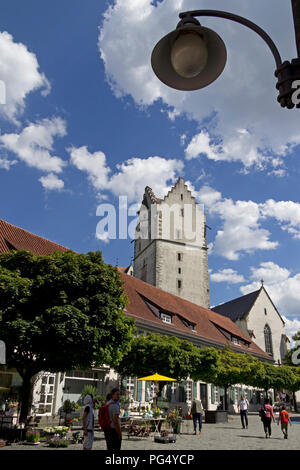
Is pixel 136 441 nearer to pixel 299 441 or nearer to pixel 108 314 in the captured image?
pixel 108 314

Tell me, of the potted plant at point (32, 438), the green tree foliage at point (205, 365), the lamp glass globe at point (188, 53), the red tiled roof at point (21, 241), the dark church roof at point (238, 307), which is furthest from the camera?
the dark church roof at point (238, 307)

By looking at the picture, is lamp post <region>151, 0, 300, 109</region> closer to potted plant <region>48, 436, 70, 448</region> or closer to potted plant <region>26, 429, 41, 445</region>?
potted plant <region>48, 436, 70, 448</region>

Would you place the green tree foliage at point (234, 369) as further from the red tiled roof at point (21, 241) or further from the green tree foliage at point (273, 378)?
the red tiled roof at point (21, 241)

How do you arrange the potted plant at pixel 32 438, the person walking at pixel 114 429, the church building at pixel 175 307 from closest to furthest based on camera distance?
the person walking at pixel 114 429 → the potted plant at pixel 32 438 → the church building at pixel 175 307

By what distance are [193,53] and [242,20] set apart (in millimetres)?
545

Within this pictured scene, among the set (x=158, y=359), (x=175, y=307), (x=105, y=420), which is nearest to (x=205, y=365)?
(x=158, y=359)

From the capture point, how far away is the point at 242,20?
3.74 metres

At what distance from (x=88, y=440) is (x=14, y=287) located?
5.71 meters

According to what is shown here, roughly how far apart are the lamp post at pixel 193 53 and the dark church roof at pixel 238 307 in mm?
52378

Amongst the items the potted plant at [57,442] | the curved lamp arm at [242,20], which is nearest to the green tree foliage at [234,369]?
the potted plant at [57,442]

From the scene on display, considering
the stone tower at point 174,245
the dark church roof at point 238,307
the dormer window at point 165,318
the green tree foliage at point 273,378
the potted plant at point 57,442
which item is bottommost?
the potted plant at point 57,442

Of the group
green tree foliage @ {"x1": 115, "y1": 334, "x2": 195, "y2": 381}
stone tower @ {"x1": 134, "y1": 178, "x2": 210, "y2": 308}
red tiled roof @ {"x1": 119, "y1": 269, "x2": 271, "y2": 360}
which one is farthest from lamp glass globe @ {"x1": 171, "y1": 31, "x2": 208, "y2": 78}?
stone tower @ {"x1": 134, "y1": 178, "x2": 210, "y2": 308}

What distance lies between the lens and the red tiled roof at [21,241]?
21.2 meters

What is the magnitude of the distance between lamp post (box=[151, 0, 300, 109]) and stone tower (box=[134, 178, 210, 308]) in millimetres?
46613
